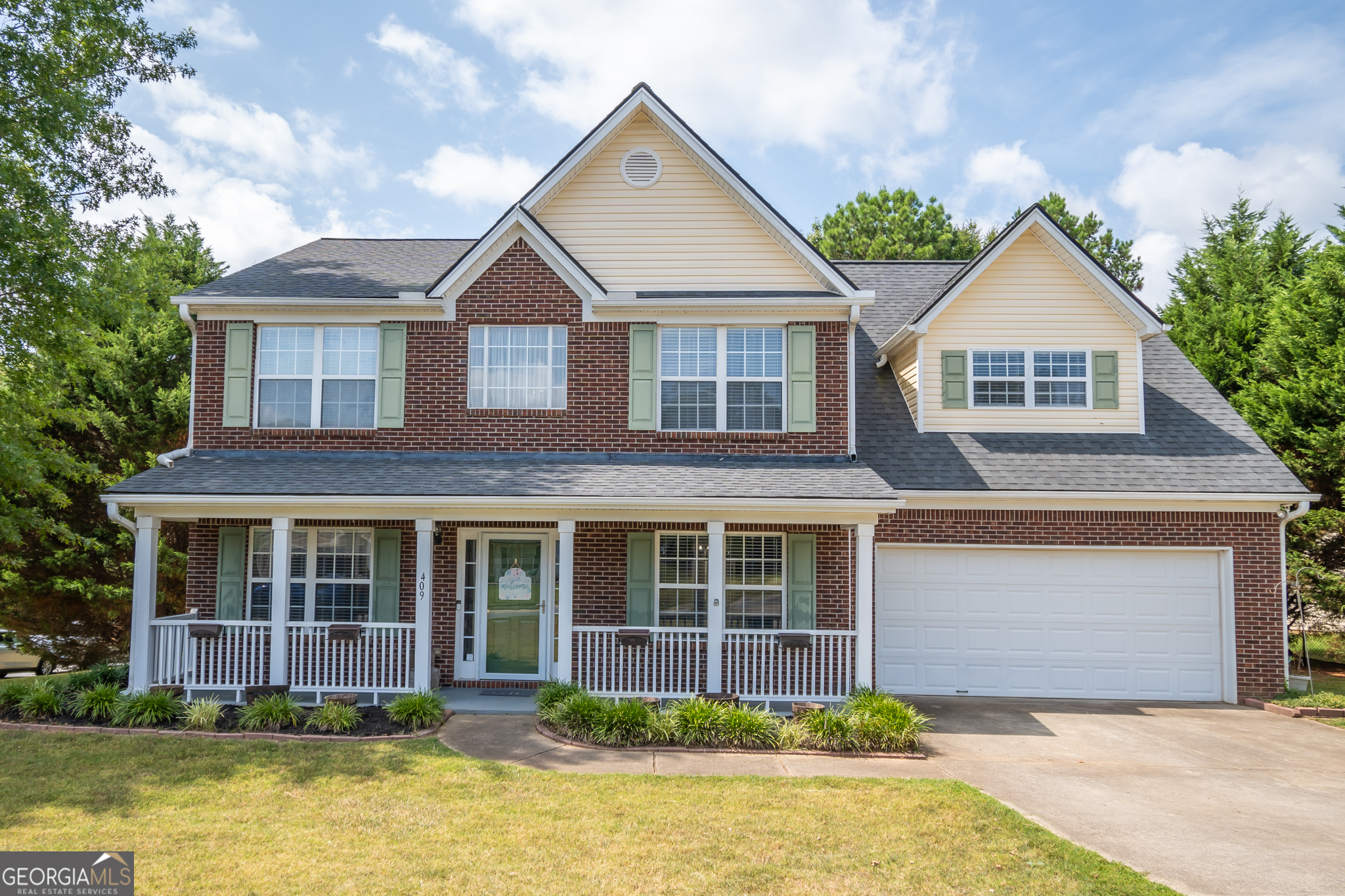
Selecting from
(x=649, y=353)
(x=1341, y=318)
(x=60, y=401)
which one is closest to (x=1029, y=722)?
(x=649, y=353)

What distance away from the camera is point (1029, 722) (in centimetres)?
1005

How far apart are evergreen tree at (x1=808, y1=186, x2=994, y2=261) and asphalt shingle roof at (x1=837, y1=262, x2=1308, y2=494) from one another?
20.5 m

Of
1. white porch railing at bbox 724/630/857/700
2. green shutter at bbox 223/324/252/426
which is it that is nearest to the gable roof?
white porch railing at bbox 724/630/857/700

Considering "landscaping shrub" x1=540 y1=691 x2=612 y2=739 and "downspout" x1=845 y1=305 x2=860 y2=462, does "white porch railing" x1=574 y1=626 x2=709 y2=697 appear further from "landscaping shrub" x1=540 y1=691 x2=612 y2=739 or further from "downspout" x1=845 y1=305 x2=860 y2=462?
"downspout" x1=845 y1=305 x2=860 y2=462

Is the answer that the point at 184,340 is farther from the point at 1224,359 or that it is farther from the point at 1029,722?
the point at 1224,359

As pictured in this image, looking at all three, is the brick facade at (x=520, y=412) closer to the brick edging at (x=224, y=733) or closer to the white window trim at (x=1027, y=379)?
the white window trim at (x=1027, y=379)

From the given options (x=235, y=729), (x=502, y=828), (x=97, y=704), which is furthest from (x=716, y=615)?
(x=97, y=704)

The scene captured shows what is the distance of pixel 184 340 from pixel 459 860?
1560 centimetres

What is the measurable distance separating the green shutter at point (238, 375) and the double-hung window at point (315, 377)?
138 mm

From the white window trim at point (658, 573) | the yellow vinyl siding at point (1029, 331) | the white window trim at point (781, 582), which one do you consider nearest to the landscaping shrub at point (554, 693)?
the white window trim at point (658, 573)

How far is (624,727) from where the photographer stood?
344 inches

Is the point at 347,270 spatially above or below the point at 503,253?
above

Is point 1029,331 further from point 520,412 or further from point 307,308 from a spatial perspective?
point 307,308

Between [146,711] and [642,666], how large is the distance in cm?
594
